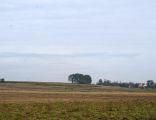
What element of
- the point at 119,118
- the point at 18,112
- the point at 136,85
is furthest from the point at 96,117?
the point at 136,85

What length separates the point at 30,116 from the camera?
88.7 feet

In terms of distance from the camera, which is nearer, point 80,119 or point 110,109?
point 80,119

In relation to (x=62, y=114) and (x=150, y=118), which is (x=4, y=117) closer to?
(x=62, y=114)

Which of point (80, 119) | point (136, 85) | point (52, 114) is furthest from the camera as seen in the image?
point (136, 85)

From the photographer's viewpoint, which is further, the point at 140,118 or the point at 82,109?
the point at 82,109

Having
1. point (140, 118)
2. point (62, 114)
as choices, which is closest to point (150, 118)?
point (140, 118)

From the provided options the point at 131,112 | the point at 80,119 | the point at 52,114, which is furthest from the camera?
the point at 131,112

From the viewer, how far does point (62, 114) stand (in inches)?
1115

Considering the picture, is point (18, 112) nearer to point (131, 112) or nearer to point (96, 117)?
point (96, 117)

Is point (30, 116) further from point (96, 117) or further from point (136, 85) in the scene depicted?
point (136, 85)

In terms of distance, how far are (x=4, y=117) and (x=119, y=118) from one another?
6733mm

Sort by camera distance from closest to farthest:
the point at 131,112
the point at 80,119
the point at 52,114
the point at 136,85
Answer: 1. the point at 80,119
2. the point at 52,114
3. the point at 131,112
4. the point at 136,85

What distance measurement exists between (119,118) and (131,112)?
3.64 metres

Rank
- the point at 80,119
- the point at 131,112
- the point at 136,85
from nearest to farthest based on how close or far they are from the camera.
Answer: the point at 80,119
the point at 131,112
the point at 136,85
